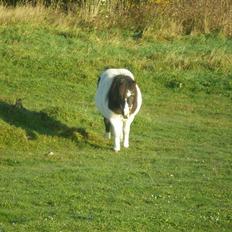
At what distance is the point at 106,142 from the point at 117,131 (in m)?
0.62

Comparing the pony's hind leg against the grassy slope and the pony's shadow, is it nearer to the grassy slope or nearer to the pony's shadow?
the grassy slope

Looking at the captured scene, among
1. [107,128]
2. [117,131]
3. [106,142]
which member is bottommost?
[106,142]

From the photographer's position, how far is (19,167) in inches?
454

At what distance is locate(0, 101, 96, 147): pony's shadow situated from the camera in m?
13.5

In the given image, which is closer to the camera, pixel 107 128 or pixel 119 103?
pixel 119 103

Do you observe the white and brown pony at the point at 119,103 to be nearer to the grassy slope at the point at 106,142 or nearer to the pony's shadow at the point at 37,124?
the grassy slope at the point at 106,142

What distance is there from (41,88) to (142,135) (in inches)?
163

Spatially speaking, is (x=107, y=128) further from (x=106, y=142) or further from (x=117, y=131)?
(x=117, y=131)

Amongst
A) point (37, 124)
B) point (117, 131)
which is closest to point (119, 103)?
point (117, 131)

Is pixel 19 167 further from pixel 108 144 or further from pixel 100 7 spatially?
pixel 100 7

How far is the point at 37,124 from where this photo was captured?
1389 centimetres

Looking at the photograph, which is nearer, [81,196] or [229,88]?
[81,196]

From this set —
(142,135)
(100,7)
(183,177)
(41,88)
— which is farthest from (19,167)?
(100,7)

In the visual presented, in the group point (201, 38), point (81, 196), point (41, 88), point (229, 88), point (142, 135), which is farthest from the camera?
point (201, 38)
